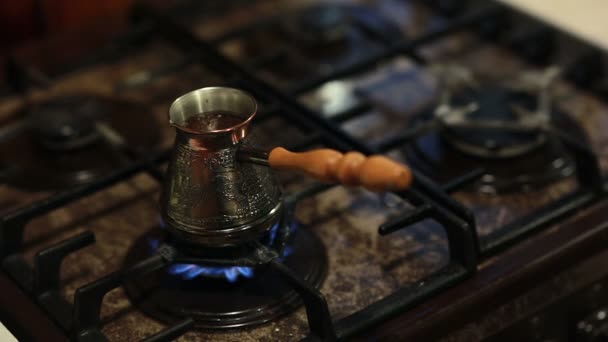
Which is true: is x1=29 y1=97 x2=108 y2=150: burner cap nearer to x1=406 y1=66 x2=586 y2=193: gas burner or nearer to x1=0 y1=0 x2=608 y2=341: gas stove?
x1=0 y1=0 x2=608 y2=341: gas stove

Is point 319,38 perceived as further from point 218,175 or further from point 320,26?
point 218,175

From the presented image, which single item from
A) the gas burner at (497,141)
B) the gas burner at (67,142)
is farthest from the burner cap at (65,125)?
the gas burner at (497,141)

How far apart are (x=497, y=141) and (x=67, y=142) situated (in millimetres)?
461

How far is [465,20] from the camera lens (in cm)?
109

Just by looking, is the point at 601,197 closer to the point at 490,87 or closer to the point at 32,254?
the point at 490,87

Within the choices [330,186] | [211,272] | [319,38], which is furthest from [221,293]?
[319,38]

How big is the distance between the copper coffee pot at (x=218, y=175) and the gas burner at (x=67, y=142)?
23 cm

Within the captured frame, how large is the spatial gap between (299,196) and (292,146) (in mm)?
58

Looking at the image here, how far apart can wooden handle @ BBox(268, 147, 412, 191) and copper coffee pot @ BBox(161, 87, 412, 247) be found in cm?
1

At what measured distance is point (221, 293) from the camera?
751mm

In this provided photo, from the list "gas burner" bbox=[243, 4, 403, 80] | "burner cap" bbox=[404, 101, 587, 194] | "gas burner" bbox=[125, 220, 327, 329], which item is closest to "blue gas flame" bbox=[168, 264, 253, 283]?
"gas burner" bbox=[125, 220, 327, 329]

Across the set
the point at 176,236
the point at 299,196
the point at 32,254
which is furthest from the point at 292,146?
the point at 32,254

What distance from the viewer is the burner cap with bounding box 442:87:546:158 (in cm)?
90

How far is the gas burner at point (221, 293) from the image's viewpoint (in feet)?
2.40
